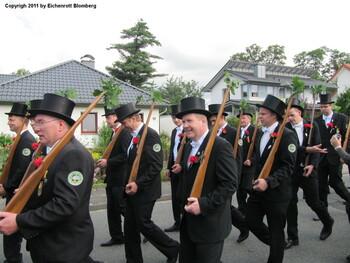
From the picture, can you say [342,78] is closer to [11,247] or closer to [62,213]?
[11,247]

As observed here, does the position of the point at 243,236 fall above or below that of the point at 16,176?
below

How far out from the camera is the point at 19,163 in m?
3.90

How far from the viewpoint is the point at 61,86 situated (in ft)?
59.6

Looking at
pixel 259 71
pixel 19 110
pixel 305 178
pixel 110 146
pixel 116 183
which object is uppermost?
pixel 259 71

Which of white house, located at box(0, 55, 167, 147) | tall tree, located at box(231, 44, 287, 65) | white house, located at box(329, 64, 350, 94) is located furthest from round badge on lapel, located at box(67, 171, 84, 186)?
tall tree, located at box(231, 44, 287, 65)

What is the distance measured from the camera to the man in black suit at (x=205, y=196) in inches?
109

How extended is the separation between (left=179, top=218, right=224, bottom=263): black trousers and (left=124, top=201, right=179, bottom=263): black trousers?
3.02 feet

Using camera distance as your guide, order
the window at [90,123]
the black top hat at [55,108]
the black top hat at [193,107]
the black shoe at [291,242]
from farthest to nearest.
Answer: the window at [90,123], the black shoe at [291,242], the black top hat at [193,107], the black top hat at [55,108]

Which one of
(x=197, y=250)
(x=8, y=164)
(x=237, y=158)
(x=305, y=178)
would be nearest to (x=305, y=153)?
(x=305, y=178)

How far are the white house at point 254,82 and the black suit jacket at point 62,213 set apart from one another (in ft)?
88.7

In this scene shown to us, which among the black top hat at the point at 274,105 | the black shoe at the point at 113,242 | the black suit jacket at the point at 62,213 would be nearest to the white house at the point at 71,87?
the black shoe at the point at 113,242

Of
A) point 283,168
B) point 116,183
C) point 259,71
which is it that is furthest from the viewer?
point 259,71

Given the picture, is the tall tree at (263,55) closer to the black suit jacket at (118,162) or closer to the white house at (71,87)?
the white house at (71,87)

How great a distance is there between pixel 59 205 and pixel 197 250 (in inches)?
55.2
